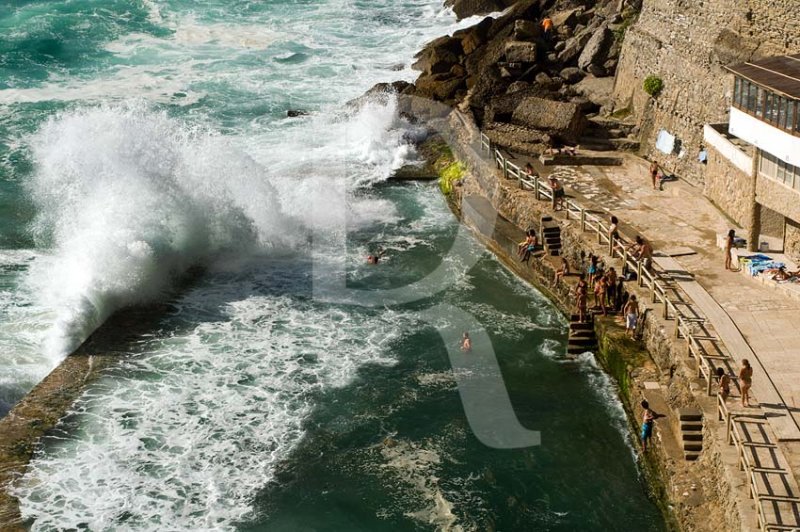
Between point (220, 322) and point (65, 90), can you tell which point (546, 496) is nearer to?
point (220, 322)

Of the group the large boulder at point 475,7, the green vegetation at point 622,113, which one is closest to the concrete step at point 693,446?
the green vegetation at point 622,113

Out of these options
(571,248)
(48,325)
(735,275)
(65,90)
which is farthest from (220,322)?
(65,90)

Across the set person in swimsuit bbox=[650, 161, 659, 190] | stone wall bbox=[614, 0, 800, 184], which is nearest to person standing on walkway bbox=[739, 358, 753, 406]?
stone wall bbox=[614, 0, 800, 184]

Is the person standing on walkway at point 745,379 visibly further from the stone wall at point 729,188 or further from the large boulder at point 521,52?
the large boulder at point 521,52

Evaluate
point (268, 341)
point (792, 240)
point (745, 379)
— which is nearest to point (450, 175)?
point (268, 341)

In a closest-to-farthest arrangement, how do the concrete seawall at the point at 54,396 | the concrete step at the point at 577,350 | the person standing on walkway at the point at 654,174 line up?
the concrete seawall at the point at 54,396 < the concrete step at the point at 577,350 < the person standing on walkway at the point at 654,174

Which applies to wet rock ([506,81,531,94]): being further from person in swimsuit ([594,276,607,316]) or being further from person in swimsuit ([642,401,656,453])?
person in swimsuit ([642,401,656,453])

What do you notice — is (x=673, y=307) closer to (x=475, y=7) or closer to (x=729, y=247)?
(x=729, y=247)
